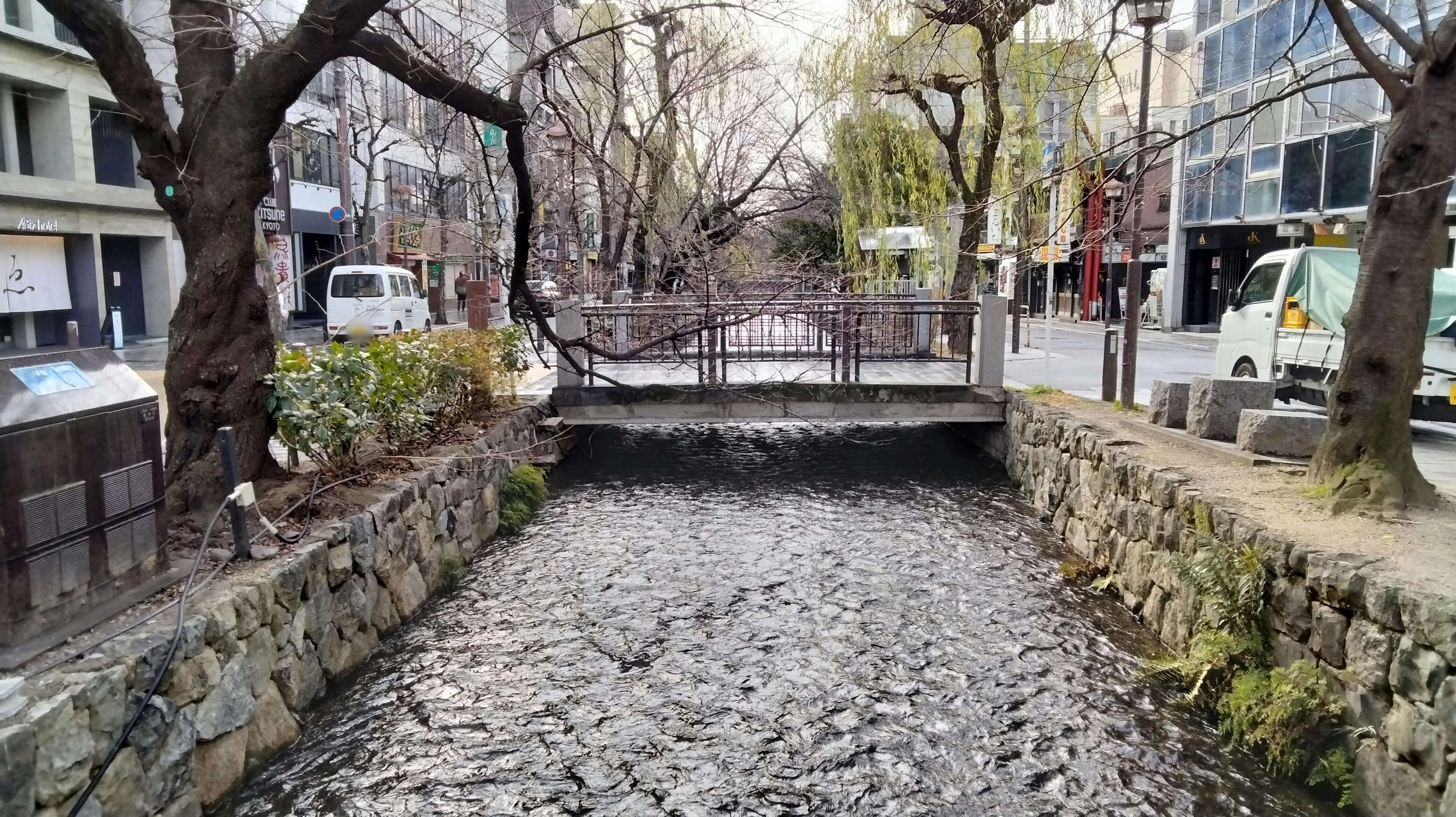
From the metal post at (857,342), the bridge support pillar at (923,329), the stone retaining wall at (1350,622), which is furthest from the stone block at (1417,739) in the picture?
the bridge support pillar at (923,329)

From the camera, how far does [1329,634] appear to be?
→ 461 centimetres

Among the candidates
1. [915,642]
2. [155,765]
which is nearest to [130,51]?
[155,765]

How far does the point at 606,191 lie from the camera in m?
13.4

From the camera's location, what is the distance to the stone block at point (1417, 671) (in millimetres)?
3889

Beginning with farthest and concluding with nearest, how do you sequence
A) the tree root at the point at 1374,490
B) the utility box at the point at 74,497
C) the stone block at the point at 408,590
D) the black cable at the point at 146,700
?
the stone block at the point at 408,590 → the tree root at the point at 1374,490 → the utility box at the point at 74,497 → the black cable at the point at 146,700

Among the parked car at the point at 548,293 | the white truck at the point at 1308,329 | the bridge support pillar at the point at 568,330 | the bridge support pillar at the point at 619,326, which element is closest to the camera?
the white truck at the point at 1308,329

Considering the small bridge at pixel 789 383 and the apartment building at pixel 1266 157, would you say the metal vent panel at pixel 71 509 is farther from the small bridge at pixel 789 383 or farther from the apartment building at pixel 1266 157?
the apartment building at pixel 1266 157

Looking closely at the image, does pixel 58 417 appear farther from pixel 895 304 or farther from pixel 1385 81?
pixel 895 304

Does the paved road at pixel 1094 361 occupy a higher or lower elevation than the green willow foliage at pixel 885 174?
lower

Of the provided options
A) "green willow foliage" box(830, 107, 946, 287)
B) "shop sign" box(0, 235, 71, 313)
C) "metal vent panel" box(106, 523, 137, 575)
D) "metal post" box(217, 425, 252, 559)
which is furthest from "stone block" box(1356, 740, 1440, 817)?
"shop sign" box(0, 235, 71, 313)

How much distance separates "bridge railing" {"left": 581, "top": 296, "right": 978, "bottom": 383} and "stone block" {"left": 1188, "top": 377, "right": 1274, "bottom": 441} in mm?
3838

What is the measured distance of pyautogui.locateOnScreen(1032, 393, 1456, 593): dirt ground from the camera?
472 centimetres

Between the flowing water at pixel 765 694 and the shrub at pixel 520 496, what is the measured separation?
0.87 feet

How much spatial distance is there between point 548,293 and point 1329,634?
12.4 metres
